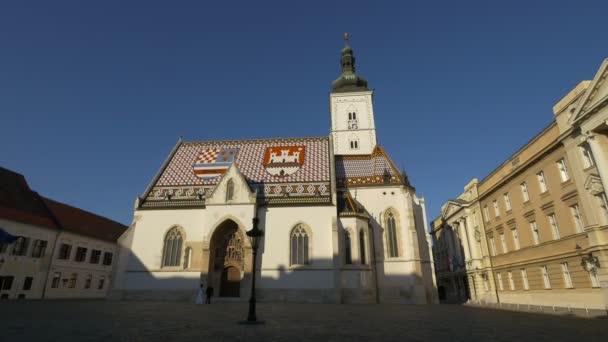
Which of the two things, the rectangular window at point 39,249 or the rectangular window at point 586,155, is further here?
the rectangular window at point 39,249

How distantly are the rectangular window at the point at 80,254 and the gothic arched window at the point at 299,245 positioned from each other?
27244 mm

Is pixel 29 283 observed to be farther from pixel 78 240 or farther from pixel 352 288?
pixel 352 288

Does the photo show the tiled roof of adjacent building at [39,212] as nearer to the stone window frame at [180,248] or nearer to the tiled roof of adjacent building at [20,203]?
the tiled roof of adjacent building at [20,203]

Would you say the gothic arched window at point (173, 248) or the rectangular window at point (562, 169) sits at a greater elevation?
the rectangular window at point (562, 169)

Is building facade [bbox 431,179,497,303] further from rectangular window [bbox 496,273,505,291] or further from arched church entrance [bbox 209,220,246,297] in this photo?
arched church entrance [bbox 209,220,246,297]

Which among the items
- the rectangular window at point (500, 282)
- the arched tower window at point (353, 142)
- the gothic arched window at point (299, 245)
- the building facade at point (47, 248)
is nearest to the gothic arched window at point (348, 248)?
the gothic arched window at point (299, 245)

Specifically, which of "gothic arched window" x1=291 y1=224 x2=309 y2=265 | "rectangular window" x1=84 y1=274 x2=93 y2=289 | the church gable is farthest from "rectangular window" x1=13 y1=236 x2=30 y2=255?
"gothic arched window" x1=291 y1=224 x2=309 y2=265

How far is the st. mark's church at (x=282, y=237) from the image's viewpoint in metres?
26.3

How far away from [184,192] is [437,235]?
3800 centimetres

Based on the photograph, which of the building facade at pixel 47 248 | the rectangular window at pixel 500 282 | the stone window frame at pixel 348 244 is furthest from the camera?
the building facade at pixel 47 248

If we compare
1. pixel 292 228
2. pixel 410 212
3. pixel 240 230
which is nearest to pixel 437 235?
pixel 410 212

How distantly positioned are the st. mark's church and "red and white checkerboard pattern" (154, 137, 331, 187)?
179 millimetres

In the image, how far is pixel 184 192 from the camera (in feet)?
102

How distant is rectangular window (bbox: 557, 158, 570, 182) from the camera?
2070 cm
